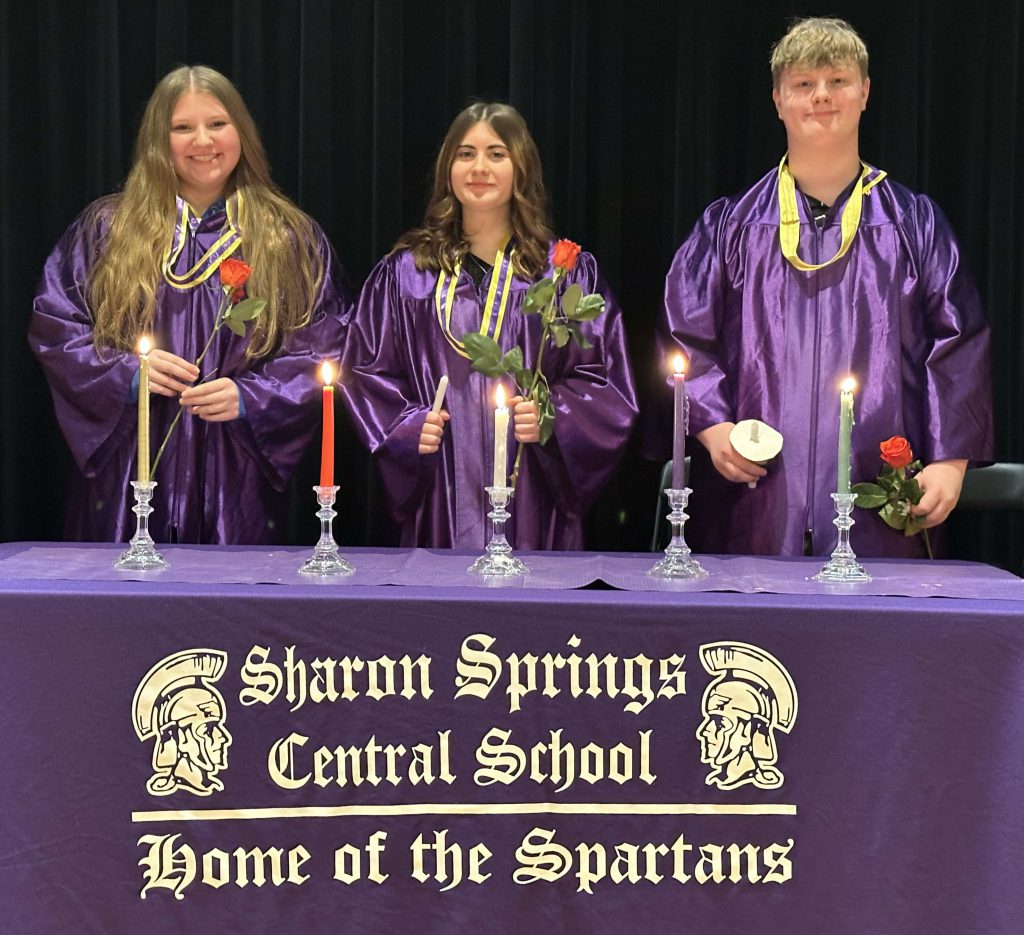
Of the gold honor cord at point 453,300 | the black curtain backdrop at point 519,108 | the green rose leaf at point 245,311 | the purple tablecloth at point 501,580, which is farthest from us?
the black curtain backdrop at point 519,108

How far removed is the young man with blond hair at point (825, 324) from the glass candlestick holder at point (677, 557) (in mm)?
872

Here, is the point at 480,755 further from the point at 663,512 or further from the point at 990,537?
the point at 990,537

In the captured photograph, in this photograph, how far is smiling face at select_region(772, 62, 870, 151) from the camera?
349cm

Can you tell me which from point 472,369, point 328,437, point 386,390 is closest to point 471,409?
point 472,369

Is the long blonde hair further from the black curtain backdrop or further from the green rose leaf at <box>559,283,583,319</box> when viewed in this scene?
the green rose leaf at <box>559,283,583,319</box>

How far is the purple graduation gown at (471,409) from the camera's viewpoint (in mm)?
3596

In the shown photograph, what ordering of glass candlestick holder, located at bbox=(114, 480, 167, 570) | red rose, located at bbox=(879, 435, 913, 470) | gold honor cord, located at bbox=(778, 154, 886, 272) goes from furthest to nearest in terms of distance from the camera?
gold honor cord, located at bbox=(778, 154, 886, 272) → red rose, located at bbox=(879, 435, 913, 470) → glass candlestick holder, located at bbox=(114, 480, 167, 570)

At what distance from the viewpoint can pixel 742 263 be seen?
A: 142 inches

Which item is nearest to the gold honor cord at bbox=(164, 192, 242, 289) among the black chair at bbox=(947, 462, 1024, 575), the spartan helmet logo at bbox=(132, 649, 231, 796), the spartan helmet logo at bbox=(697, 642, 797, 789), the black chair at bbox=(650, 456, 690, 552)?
the black chair at bbox=(650, 456, 690, 552)

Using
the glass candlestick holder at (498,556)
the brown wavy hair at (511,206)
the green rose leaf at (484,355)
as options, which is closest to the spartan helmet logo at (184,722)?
the glass candlestick holder at (498,556)

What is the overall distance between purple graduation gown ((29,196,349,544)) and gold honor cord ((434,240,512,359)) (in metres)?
0.32

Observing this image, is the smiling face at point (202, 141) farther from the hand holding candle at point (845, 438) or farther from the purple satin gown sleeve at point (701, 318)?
the hand holding candle at point (845, 438)

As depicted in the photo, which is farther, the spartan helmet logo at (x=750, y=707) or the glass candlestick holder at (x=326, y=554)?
the glass candlestick holder at (x=326, y=554)

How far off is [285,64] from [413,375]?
134cm
